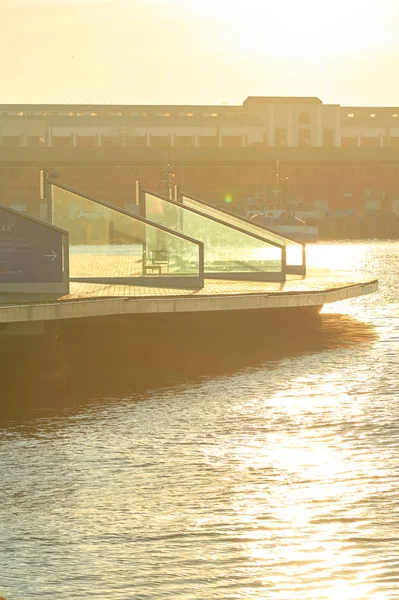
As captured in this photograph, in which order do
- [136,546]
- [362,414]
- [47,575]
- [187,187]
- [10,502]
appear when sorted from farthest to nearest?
[187,187] < [362,414] < [10,502] < [136,546] < [47,575]

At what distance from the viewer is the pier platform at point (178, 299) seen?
21391 mm

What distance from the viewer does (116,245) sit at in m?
26.9

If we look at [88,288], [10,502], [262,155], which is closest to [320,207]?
[262,155]

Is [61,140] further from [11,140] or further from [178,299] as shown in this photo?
[178,299]

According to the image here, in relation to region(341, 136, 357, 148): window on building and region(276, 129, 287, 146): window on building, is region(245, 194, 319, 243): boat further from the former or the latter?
region(341, 136, 357, 148): window on building

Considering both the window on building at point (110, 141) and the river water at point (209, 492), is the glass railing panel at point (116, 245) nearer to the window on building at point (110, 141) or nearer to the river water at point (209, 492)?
the river water at point (209, 492)

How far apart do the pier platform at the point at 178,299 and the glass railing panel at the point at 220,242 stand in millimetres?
683

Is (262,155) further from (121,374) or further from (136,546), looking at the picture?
(136,546)

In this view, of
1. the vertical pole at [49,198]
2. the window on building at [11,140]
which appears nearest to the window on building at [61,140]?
the window on building at [11,140]

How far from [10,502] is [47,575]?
8.07 feet

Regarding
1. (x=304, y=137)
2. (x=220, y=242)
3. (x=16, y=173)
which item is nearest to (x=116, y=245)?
(x=220, y=242)

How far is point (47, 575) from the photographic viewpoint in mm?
10531

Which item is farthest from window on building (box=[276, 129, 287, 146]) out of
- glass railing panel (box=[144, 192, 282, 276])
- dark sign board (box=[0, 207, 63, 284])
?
dark sign board (box=[0, 207, 63, 284])

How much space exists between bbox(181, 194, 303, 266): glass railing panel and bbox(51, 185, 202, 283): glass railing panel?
2.69 metres
